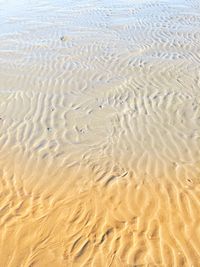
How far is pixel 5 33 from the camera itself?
1491 cm

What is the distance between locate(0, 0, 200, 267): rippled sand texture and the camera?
17.4ft

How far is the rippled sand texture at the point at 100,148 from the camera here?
5309mm

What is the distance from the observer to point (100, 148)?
7.50 meters

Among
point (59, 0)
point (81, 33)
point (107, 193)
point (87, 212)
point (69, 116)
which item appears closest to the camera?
point (87, 212)

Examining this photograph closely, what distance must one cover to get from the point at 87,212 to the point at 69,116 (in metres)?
3.37

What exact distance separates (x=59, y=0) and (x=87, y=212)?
55.9ft

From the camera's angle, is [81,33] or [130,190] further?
[81,33]

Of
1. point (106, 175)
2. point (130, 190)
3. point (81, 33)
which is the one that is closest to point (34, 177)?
point (106, 175)

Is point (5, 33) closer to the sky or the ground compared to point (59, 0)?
closer to the ground

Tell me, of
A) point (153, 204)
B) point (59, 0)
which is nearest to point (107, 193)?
Result: point (153, 204)

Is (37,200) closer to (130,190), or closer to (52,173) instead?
(52,173)

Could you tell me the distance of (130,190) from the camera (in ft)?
20.7

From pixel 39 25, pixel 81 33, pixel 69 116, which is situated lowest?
pixel 69 116

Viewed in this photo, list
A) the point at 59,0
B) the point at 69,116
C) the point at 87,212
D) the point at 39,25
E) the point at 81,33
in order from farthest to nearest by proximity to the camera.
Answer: the point at 59,0 < the point at 39,25 < the point at 81,33 < the point at 69,116 < the point at 87,212
